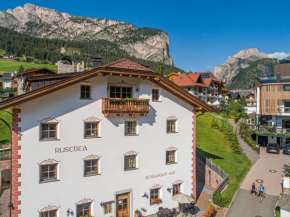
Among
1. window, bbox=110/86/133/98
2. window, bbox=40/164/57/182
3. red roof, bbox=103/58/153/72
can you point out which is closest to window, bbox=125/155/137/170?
window, bbox=110/86/133/98

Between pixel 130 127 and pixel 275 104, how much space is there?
132 ft

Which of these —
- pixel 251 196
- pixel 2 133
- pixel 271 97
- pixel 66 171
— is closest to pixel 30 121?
pixel 66 171

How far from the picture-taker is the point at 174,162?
20281 millimetres

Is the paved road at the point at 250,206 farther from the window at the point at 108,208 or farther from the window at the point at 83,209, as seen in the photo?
the window at the point at 83,209

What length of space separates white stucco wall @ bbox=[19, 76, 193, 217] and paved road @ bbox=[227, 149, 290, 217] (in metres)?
4.85

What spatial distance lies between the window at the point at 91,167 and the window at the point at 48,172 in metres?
2.07

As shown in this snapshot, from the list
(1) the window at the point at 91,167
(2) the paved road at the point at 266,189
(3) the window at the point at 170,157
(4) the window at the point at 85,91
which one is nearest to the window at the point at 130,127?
(1) the window at the point at 91,167

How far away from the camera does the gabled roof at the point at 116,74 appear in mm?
13866

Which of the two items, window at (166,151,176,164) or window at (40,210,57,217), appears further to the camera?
window at (166,151,176,164)

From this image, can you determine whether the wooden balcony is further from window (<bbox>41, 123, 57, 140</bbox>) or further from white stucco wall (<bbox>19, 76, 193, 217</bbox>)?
window (<bbox>41, 123, 57, 140</bbox>)

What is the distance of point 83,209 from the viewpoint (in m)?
16.2

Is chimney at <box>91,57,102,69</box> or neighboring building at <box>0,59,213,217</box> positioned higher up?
chimney at <box>91,57,102,69</box>

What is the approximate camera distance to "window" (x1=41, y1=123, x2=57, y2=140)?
15.0 metres

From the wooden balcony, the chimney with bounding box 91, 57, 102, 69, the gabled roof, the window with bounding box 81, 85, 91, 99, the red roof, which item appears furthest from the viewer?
the chimney with bounding box 91, 57, 102, 69
